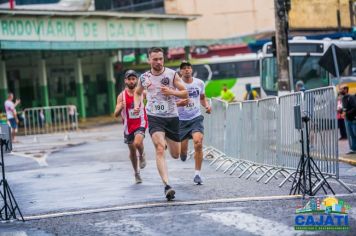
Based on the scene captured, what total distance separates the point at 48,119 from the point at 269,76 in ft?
33.5

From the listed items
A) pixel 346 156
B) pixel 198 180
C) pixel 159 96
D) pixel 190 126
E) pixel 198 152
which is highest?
pixel 159 96

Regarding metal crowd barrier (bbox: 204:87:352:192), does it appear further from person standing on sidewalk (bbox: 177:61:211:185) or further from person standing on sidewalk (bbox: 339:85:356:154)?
person standing on sidewalk (bbox: 339:85:356:154)

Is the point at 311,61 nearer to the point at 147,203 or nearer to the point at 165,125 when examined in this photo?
the point at 165,125

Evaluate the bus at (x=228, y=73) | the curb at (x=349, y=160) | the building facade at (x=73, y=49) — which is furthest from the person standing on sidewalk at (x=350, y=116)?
the bus at (x=228, y=73)

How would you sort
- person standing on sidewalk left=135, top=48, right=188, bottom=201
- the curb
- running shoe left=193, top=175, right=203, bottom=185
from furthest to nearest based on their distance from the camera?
the curb
running shoe left=193, top=175, right=203, bottom=185
person standing on sidewalk left=135, top=48, right=188, bottom=201

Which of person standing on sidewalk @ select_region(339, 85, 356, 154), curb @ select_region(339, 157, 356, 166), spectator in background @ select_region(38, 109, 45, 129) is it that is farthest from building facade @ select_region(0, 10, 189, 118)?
curb @ select_region(339, 157, 356, 166)

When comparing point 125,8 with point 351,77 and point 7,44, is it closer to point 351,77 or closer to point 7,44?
point 7,44

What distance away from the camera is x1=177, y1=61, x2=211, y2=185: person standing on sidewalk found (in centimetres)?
1373

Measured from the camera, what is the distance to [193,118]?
1440cm

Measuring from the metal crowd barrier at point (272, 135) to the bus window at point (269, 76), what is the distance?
13.2m

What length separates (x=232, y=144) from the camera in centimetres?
1833

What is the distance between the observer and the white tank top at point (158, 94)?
12.2 m

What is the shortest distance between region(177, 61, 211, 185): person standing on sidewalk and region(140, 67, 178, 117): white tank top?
0.67 m

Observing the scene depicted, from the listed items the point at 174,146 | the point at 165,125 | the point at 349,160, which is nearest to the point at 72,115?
the point at 349,160
